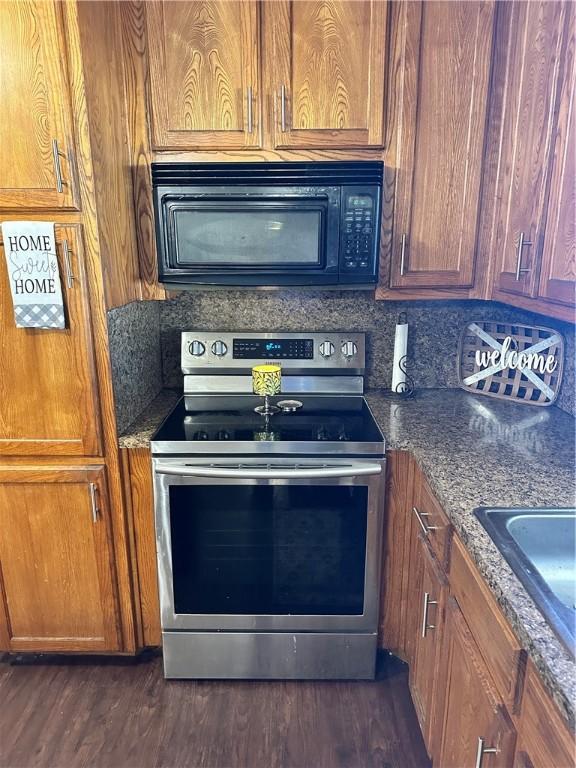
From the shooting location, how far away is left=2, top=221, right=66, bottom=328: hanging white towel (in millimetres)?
1460

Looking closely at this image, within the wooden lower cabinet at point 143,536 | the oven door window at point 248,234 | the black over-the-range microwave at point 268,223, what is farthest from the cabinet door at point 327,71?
the wooden lower cabinet at point 143,536

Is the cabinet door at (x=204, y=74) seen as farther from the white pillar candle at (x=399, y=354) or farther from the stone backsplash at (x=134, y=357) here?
the white pillar candle at (x=399, y=354)

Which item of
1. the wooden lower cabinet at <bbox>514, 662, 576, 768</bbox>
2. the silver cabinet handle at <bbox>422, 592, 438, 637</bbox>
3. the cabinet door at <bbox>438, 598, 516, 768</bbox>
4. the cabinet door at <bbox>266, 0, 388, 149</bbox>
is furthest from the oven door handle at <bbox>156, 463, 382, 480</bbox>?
the cabinet door at <bbox>266, 0, 388, 149</bbox>

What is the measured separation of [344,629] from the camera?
171 centimetres

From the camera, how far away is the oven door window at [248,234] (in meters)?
1.63

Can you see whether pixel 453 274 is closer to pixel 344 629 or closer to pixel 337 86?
pixel 337 86

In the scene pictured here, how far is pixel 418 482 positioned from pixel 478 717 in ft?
2.04

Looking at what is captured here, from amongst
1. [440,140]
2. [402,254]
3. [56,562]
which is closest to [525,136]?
[440,140]

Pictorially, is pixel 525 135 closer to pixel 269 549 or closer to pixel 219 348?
pixel 219 348

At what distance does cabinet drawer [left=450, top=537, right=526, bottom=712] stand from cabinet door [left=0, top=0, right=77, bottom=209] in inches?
53.7

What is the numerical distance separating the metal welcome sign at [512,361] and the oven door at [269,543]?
663mm

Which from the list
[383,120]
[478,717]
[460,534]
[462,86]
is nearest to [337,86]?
[383,120]

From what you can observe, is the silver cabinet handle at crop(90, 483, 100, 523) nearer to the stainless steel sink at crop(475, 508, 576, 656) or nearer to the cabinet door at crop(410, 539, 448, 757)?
the cabinet door at crop(410, 539, 448, 757)

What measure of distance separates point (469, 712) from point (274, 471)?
760mm
